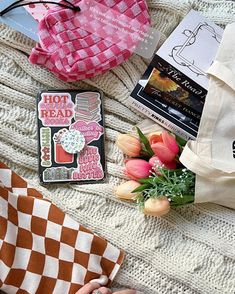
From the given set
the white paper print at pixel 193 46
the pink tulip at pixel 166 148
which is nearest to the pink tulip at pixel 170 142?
the pink tulip at pixel 166 148

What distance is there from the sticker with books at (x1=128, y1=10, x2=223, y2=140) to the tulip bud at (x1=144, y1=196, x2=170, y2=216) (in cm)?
15

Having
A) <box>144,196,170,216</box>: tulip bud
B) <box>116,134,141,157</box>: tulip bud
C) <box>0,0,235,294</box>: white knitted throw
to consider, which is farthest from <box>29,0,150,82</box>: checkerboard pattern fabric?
<box>144,196,170,216</box>: tulip bud

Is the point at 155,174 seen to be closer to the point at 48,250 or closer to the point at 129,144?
the point at 129,144

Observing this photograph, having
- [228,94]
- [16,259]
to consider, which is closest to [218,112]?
[228,94]

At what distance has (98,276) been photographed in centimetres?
102

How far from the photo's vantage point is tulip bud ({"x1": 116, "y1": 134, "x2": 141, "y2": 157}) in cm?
103

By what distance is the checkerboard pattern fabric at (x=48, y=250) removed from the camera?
995mm

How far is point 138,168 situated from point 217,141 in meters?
0.16

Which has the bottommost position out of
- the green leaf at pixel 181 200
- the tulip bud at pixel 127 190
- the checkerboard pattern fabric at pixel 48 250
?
the checkerboard pattern fabric at pixel 48 250

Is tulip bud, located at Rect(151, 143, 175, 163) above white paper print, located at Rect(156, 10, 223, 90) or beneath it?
beneath

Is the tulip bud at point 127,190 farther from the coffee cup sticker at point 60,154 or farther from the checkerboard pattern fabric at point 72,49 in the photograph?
the checkerboard pattern fabric at point 72,49

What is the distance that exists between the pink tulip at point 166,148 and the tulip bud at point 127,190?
7cm

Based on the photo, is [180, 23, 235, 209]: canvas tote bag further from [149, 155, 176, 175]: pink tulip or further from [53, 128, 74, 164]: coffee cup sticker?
[53, 128, 74, 164]: coffee cup sticker

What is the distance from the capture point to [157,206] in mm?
991
